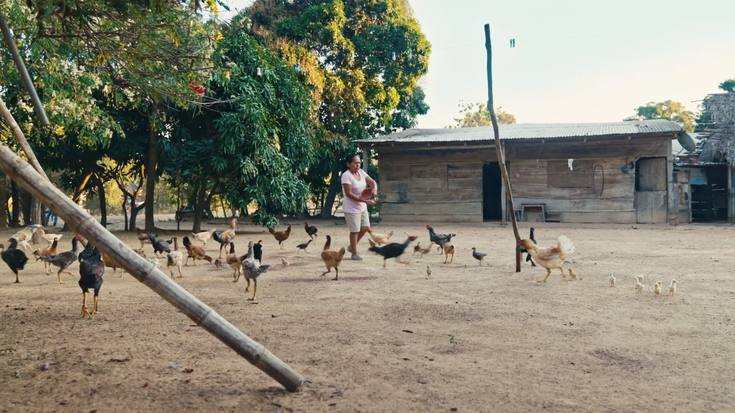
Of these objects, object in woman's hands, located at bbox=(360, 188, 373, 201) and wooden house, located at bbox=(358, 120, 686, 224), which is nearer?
object in woman's hands, located at bbox=(360, 188, 373, 201)

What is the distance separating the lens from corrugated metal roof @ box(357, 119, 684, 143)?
65.6 ft

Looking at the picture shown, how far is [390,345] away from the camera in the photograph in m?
4.68

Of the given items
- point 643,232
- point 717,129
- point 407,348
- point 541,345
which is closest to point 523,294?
point 541,345

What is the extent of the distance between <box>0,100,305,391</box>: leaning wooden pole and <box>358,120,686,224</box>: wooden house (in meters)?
18.6

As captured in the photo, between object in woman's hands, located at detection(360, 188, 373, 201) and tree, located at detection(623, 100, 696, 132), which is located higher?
tree, located at detection(623, 100, 696, 132)

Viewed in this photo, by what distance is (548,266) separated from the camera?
775cm

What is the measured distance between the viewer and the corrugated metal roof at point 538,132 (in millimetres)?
19984

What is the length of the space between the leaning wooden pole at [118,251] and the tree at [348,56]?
20.3 m

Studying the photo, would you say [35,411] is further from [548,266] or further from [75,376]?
[548,266]

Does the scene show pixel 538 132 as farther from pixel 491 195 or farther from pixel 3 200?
pixel 3 200

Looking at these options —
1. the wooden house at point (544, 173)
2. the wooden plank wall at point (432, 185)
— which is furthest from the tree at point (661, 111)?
the wooden plank wall at point (432, 185)

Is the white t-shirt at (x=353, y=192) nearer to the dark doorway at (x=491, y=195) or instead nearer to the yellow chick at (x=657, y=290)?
the yellow chick at (x=657, y=290)

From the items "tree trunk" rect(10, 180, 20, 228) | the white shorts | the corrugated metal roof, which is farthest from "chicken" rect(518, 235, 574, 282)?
"tree trunk" rect(10, 180, 20, 228)

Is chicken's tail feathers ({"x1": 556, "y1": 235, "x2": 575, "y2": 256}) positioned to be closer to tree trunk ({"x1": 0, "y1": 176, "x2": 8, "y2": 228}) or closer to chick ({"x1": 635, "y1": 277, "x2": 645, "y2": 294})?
chick ({"x1": 635, "y1": 277, "x2": 645, "y2": 294})
